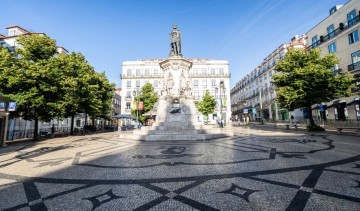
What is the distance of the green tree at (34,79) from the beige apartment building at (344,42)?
31.8 m

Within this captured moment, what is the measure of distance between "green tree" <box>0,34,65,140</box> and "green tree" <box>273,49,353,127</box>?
899 inches

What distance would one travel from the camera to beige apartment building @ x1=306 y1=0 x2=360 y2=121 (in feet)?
75.4

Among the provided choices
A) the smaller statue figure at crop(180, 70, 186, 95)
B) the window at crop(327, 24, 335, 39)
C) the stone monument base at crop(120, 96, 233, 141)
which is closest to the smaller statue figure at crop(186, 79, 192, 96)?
the smaller statue figure at crop(180, 70, 186, 95)

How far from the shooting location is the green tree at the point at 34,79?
48.2 ft

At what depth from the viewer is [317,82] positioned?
18.0 metres

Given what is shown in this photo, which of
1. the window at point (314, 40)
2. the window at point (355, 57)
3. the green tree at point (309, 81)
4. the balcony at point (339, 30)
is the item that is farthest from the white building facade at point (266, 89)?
the green tree at point (309, 81)

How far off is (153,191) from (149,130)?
37.9 feet

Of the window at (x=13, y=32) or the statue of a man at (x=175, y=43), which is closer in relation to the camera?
the statue of a man at (x=175, y=43)

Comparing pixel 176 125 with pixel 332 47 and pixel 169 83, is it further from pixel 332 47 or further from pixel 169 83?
pixel 332 47

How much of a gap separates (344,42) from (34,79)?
36.9 m

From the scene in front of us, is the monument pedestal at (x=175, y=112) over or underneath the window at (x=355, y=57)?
underneath

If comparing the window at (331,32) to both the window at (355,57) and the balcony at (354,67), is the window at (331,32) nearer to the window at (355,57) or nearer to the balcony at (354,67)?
the window at (355,57)

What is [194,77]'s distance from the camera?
54031mm

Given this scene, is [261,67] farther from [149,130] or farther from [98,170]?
[98,170]
